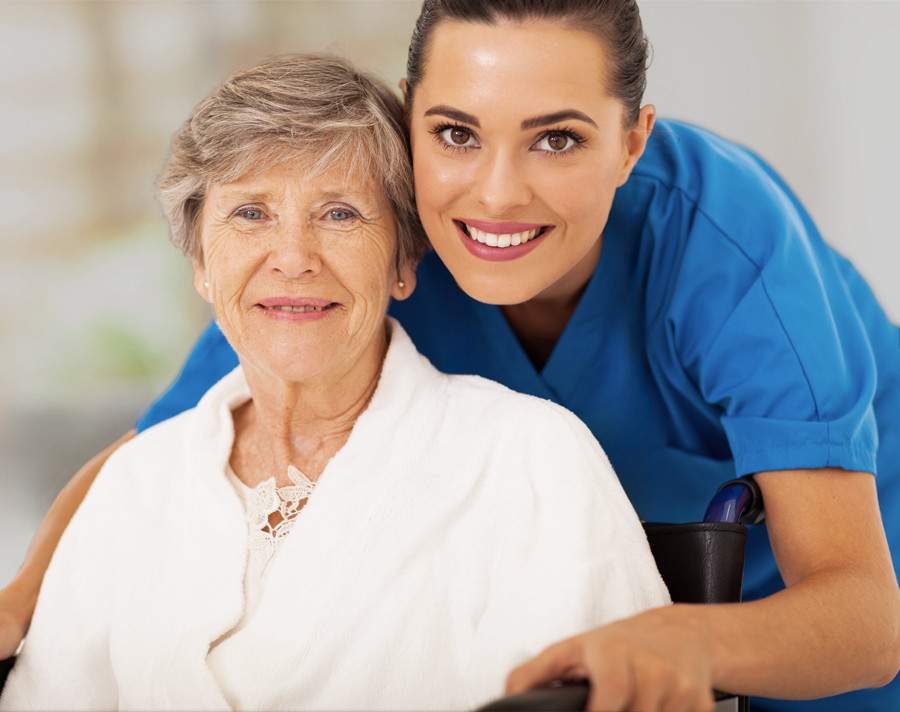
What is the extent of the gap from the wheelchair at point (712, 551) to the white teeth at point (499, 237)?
1.45 ft

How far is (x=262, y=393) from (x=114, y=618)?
37 centimetres

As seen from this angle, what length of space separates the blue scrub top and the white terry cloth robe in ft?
0.84

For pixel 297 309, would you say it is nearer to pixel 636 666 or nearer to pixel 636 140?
pixel 636 140

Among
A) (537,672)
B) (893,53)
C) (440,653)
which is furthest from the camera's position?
(893,53)

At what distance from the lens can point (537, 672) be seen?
1.25m

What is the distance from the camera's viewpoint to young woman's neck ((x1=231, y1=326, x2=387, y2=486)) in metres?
1.77

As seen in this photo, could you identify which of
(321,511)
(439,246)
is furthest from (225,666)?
(439,246)

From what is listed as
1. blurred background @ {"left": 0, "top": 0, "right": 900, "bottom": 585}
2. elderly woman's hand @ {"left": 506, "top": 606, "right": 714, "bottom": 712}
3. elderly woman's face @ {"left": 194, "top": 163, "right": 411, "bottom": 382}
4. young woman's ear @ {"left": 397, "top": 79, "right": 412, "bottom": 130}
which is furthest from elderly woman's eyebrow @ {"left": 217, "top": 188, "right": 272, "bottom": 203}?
blurred background @ {"left": 0, "top": 0, "right": 900, "bottom": 585}

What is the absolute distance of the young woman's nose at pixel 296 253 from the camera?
1643 mm

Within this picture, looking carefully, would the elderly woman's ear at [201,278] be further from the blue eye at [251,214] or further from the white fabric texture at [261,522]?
the white fabric texture at [261,522]

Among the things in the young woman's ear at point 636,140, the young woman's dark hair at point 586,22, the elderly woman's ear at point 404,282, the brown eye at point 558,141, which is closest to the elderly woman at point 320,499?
the elderly woman's ear at point 404,282

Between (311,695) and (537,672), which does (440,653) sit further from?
(537,672)

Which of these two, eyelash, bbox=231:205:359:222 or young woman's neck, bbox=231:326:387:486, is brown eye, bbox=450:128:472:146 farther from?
young woman's neck, bbox=231:326:387:486

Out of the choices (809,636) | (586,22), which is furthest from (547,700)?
(586,22)
